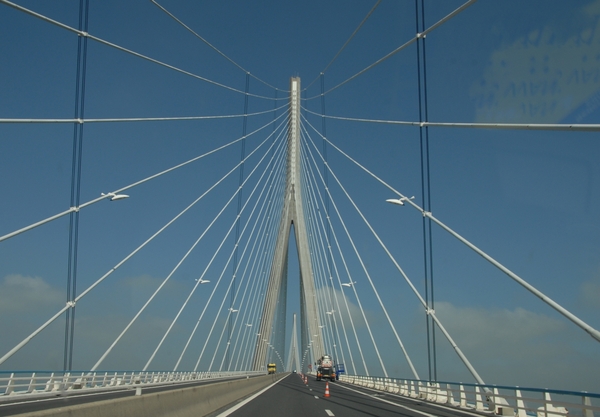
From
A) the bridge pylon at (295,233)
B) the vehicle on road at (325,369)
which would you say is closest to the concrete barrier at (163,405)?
the bridge pylon at (295,233)

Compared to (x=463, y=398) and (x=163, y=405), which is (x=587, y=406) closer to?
(x=163, y=405)

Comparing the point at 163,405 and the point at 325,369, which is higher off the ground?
the point at 163,405

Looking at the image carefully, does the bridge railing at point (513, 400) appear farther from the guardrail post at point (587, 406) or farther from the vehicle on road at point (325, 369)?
the vehicle on road at point (325, 369)

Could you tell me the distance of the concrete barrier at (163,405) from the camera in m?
8.05

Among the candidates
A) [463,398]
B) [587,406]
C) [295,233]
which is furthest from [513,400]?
[295,233]

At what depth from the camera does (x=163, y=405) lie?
12.2 m

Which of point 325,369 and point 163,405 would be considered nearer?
point 163,405

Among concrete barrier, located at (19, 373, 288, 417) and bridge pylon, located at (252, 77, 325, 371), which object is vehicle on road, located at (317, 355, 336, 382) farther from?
concrete barrier, located at (19, 373, 288, 417)

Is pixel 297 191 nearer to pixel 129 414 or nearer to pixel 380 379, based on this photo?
pixel 380 379

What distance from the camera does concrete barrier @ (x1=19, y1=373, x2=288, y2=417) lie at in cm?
805

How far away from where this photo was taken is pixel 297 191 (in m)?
56.2

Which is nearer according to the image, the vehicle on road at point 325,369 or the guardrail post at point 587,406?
the guardrail post at point 587,406

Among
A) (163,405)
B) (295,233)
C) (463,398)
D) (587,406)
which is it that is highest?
(295,233)

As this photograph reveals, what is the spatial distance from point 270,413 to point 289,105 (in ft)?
128
